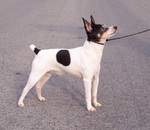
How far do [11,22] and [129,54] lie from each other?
6.50 m

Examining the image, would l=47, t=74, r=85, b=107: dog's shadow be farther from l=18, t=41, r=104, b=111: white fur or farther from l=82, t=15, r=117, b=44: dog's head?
l=82, t=15, r=117, b=44: dog's head

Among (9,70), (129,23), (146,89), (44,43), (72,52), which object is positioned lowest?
(129,23)

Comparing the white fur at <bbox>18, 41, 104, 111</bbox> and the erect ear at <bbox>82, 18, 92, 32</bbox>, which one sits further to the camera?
the white fur at <bbox>18, 41, 104, 111</bbox>

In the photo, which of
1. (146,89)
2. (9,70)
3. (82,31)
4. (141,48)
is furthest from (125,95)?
(82,31)

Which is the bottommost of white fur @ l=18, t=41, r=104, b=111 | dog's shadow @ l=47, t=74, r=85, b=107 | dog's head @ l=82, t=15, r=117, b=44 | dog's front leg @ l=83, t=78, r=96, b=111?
dog's shadow @ l=47, t=74, r=85, b=107

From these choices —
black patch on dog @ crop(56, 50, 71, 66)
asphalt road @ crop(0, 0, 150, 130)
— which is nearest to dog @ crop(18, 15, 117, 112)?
black patch on dog @ crop(56, 50, 71, 66)

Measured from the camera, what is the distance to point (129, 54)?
25.8 feet

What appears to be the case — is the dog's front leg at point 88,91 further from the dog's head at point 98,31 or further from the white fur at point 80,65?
the dog's head at point 98,31

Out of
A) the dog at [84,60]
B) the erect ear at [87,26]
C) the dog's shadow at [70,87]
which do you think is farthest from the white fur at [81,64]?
the dog's shadow at [70,87]

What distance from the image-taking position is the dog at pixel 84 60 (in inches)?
167

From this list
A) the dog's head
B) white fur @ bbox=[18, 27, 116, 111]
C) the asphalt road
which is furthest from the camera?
white fur @ bbox=[18, 27, 116, 111]

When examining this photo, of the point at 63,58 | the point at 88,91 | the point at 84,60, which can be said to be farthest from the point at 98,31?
the point at 88,91

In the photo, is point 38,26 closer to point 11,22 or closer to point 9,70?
point 11,22

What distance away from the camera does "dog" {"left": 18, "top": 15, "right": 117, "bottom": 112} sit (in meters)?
4.24
